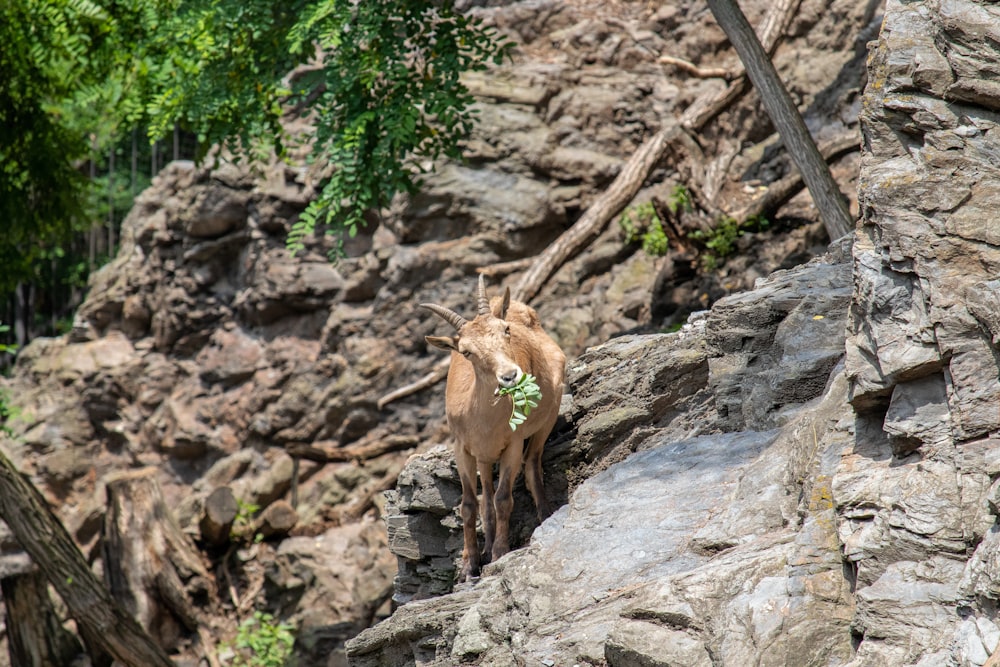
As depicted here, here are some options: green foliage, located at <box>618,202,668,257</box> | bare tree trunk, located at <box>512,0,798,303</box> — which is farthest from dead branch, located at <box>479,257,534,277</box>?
green foliage, located at <box>618,202,668,257</box>

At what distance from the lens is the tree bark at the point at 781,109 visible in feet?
33.5

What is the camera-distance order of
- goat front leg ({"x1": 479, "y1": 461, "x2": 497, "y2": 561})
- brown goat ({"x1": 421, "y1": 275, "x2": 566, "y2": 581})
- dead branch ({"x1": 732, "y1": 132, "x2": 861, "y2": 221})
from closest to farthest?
brown goat ({"x1": 421, "y1": 275, "x2": 566, "y2": 581}), goat front leg ({"x1": 479, "y1": 461, "x2": 497, "y2": 561}), dead branch ({"x1": 732, "y1": 132, "x2": 861, "y2": 221})

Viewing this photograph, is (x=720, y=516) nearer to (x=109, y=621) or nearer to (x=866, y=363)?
(x=866, y=363)

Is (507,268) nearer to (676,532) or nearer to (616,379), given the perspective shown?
(616,379)

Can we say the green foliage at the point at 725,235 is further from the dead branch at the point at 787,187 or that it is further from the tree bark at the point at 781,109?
the tree bark at the point at 781,109

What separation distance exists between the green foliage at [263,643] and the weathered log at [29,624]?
2107mm

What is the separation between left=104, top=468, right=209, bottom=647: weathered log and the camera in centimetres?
1204

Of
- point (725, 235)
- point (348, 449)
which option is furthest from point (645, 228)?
point (348, 449)

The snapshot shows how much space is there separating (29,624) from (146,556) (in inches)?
57.1

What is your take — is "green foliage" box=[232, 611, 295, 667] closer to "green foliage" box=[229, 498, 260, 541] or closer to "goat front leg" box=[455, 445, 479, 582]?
"green foliage" box=[229, 498, 260, 541]

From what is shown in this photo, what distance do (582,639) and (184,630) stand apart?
29.2 feet

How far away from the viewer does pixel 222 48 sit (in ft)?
35.9

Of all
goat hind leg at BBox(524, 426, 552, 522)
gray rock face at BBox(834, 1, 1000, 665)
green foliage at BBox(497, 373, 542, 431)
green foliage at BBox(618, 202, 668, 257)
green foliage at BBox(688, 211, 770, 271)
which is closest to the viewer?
gray rock face at BBox(834, 1, 1000, 665)

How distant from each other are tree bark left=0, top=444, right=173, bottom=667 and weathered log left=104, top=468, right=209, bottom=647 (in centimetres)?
151
